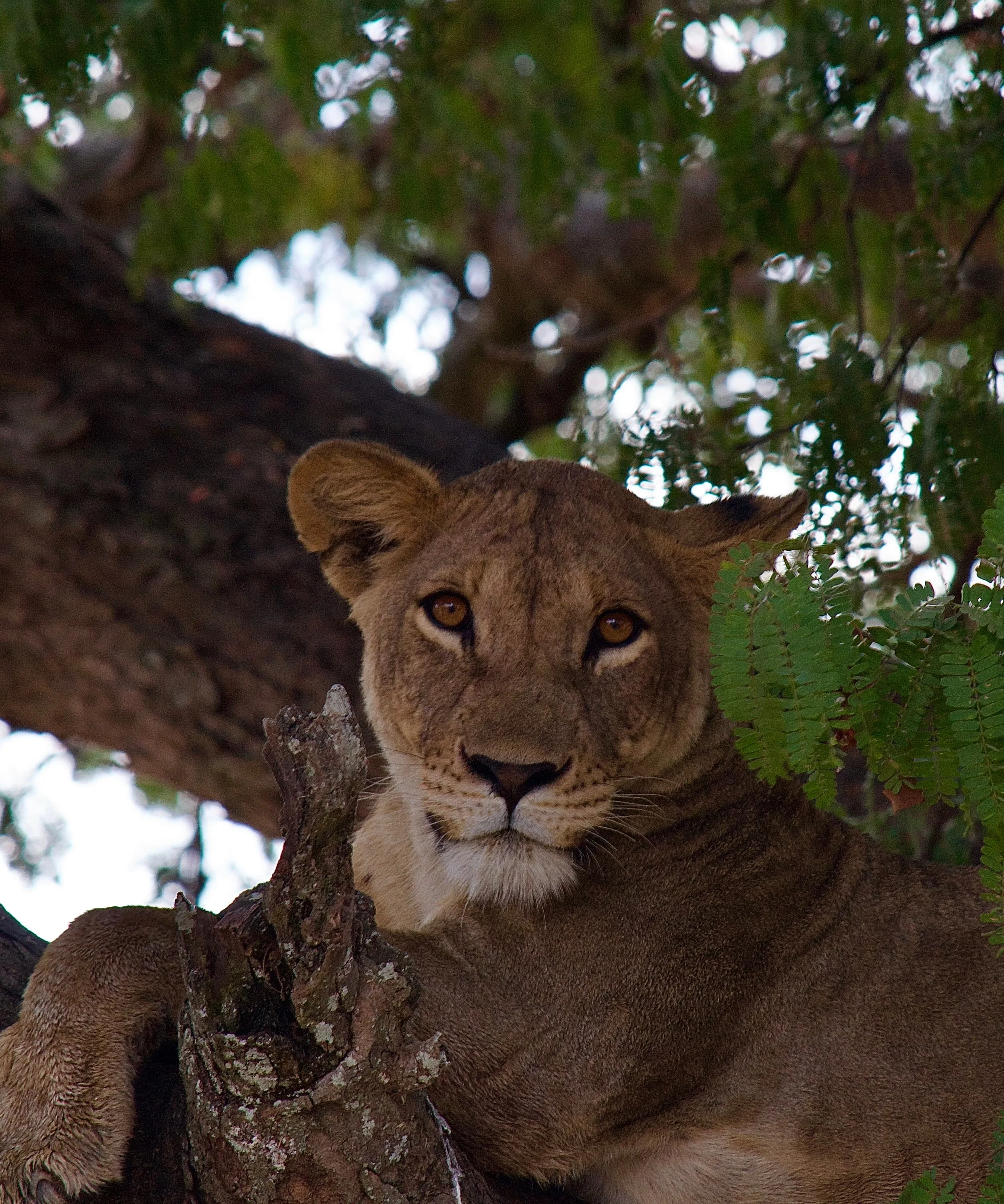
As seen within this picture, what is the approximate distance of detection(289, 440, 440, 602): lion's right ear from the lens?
4.16m

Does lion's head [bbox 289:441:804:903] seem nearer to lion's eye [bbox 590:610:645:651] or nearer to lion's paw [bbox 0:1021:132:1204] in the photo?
lion's eye [bbox 590:610:645:651]

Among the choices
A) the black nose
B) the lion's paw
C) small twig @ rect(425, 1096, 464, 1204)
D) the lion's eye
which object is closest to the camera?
small twig @ rect(425, 1096, 464, 1204)

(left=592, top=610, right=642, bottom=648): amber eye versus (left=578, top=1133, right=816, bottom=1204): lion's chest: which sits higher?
(left=592, top=610, right=642, bottom=648): amber eye

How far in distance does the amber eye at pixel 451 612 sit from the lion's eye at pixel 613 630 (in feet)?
1.13

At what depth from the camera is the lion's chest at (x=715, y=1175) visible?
3.39 metres

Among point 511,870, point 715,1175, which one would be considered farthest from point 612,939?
point 715,1175

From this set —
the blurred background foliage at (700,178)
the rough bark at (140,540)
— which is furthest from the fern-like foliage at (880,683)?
the rough bark at (140,540)

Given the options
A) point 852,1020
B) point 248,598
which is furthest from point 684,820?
point 248,598

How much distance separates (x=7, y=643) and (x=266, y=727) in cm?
399

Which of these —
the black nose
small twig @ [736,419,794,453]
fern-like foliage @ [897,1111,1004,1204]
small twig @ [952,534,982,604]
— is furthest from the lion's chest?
small twig @ [736,419,794,453]

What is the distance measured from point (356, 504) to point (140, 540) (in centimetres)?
183

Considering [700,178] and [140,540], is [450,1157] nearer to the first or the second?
[140,540]

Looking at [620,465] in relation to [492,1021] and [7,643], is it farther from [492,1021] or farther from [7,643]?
[7,643]

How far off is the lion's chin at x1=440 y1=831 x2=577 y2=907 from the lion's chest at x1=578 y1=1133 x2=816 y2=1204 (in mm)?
674
